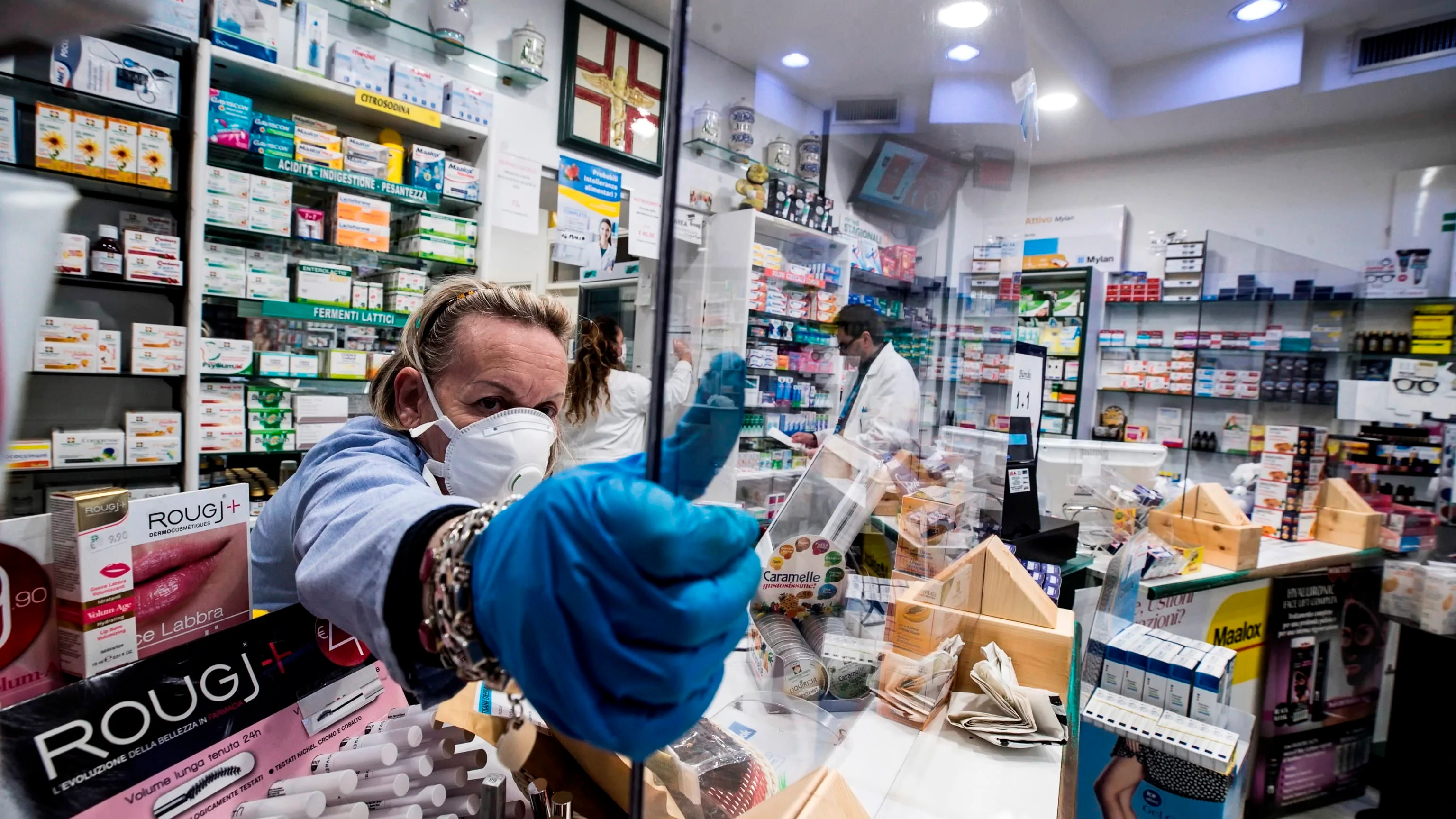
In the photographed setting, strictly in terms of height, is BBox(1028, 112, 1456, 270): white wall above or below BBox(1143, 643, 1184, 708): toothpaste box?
above

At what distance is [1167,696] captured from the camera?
219cm

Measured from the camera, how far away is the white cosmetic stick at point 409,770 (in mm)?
802

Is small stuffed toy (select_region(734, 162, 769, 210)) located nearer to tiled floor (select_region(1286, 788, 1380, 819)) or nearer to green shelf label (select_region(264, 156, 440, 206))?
green shelf label (select_region(264, 156, 440, 206))

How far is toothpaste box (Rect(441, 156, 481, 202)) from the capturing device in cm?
328

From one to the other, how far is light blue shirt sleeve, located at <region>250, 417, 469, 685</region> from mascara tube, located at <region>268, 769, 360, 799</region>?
0.19 metres

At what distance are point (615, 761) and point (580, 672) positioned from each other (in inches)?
18.3

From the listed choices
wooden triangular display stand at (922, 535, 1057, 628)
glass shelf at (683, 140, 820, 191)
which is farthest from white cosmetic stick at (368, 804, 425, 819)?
wooden triangular display stand at (922, 535, 1057, 628)

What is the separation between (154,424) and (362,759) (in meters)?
2.43

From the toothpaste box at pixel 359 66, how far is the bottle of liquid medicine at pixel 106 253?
109cm

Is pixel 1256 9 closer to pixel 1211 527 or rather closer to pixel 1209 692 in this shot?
pixel 1211 527

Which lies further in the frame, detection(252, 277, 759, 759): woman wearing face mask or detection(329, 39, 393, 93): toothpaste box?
detection(329, 39, 393, 93): toothpaste box

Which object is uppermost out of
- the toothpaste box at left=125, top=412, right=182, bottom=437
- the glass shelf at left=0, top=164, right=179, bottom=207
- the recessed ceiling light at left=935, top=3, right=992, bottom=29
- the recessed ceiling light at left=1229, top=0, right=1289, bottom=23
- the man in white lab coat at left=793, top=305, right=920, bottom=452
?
the recessed ceiling light at left=1229, top=0, right=1289, bottom=23

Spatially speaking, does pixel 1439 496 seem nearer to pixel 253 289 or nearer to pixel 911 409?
pixel 911 409

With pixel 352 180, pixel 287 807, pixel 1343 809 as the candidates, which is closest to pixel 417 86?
pixel 352 180
